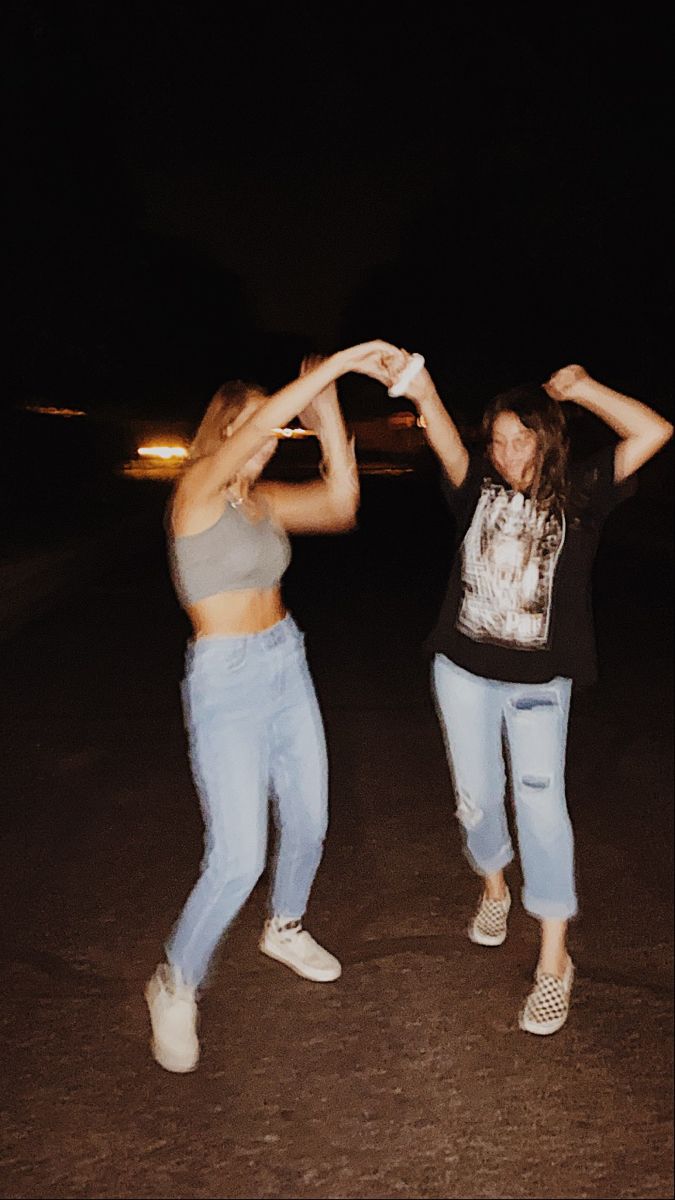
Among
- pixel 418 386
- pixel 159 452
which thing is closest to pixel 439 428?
pixel 418 386

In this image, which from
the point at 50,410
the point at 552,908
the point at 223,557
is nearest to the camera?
the point at 223,557

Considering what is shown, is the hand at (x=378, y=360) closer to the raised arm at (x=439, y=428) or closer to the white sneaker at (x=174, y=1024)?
the raised arm at (x=439, y=428)

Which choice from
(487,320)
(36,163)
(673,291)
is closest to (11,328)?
(36,163)

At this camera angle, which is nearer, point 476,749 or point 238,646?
point 238,646

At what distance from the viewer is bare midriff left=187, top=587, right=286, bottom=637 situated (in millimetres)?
3467

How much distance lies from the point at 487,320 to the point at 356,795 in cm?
3896

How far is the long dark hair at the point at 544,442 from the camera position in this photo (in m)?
3.64

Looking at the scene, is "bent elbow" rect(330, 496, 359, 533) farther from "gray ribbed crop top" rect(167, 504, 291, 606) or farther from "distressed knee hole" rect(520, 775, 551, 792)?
"distressed knee hole" rect(520, 775, 551, 792)

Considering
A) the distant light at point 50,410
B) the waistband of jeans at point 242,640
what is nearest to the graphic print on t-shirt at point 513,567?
the waistband of jeans at point 242,640

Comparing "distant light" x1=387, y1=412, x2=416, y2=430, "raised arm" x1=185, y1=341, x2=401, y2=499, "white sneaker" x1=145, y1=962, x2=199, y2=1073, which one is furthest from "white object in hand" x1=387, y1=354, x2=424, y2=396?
"distant light" x1=387, y1=412, x2=416, y2=430

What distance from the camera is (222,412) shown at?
11.4ft

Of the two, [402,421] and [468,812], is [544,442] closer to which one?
[468,812]

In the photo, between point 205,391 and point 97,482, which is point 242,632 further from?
point 205,391

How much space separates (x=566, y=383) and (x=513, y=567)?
21.2 inches
